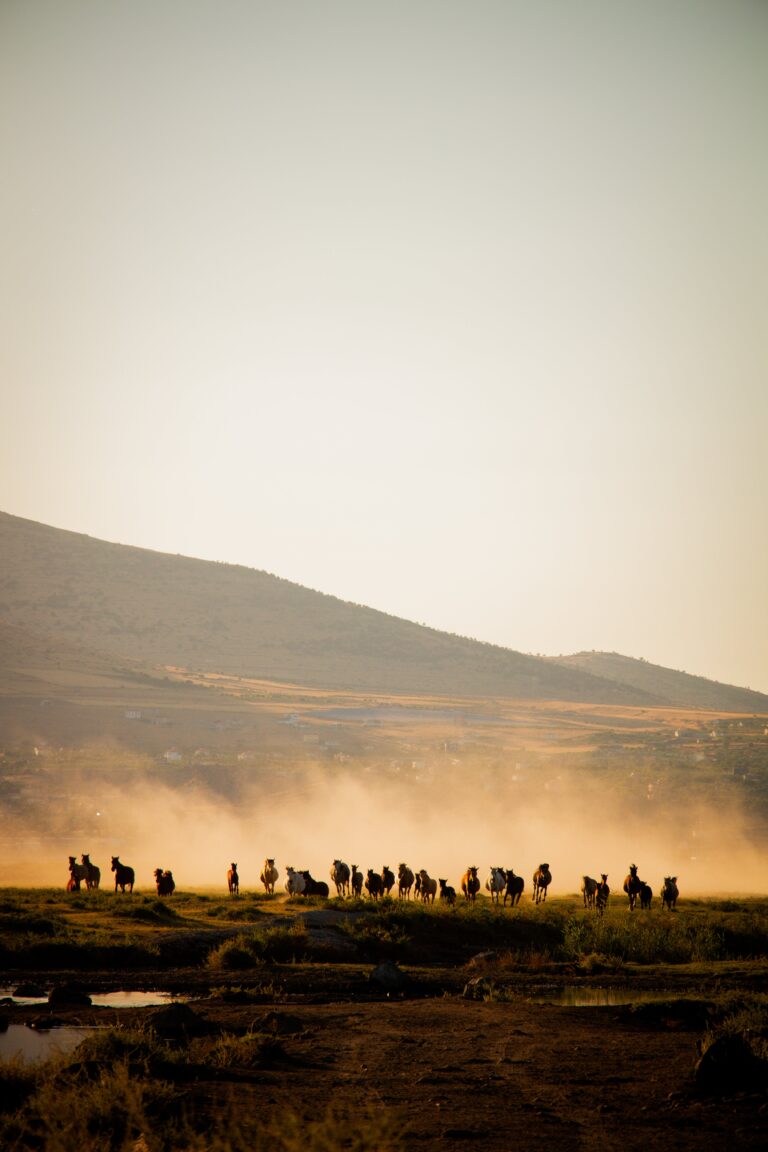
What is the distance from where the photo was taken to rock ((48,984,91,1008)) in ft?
65.3

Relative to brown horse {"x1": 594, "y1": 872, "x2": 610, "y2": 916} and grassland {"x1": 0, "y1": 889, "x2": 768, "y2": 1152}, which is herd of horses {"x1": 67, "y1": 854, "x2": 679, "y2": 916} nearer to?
brown horse {"x1": 594, "y1": 872, "x2": 610, "y2": 916}

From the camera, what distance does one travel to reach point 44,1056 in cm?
1593

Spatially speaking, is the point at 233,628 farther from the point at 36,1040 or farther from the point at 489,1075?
the point at 489,1075

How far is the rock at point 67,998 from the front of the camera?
19906 mm

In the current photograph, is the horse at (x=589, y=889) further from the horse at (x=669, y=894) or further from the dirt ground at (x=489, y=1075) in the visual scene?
the dirt ground at (x=489, y=1075)

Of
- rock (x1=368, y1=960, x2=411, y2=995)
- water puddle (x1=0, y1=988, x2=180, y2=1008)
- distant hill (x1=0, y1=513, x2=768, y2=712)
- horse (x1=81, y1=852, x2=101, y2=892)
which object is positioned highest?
distant hill (x1=0, y1=513, x2=768, y2=712)

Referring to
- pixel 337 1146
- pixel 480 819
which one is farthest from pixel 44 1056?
pixel 480 819

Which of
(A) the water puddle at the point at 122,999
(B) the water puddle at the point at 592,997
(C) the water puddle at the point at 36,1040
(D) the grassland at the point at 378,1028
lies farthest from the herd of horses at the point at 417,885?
(C) the water puddle at the point at 36,1040

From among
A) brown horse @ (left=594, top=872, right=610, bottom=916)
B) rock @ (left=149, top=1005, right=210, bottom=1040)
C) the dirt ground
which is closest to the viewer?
the dirt ground

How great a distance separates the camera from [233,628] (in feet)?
550

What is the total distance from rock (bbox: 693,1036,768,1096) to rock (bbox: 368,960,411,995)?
30.0ft

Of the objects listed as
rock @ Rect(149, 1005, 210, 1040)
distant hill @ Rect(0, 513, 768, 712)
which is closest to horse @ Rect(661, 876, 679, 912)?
rock @ Rect(149, 1005, 210, 1040)

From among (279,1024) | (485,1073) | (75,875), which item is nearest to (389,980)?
(279,1024)

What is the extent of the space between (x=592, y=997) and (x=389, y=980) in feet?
13.7
